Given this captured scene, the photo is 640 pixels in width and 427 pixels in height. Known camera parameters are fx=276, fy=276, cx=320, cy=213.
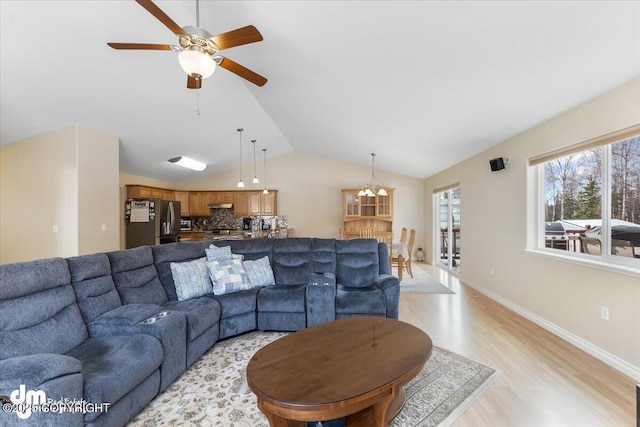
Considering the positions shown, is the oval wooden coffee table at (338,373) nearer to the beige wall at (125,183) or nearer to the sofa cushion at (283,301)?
the sofa cushion at (283,301)

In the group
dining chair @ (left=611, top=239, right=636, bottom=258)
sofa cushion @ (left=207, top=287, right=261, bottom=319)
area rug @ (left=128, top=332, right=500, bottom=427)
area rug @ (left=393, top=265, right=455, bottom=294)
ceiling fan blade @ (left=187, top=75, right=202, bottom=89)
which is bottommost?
area rug @ (left=128, top=332, right=500, bottom=427)

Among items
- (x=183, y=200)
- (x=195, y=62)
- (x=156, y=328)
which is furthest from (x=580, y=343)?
(x=183, y=200)

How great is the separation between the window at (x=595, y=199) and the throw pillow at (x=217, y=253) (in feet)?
12.6

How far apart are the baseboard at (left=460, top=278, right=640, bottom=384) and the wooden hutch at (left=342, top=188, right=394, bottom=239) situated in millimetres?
3585

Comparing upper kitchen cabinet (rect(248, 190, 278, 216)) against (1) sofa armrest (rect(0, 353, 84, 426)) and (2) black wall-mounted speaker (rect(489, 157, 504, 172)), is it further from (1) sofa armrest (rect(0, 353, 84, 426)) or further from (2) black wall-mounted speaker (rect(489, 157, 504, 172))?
(1) sofa armrest (rect(0, 353, 84, 426))

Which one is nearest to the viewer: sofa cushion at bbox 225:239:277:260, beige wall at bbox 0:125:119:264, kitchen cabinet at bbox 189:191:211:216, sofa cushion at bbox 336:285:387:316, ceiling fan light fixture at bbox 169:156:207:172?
sofa cushion at bbox 336:285:387:316

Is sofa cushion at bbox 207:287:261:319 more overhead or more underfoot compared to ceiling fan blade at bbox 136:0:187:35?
more underfoot

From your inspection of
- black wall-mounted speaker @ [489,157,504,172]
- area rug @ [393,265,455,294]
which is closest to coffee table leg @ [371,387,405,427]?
area rug @ [393,265,455,294]

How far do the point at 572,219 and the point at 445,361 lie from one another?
2.17 m

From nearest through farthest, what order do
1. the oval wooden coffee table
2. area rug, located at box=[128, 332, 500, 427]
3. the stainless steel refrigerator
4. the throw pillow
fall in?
the oval wooden coffee table
area rug, located at box=[128, 332, 500, 427]
the throw pillow
the stainless steel refrigerator

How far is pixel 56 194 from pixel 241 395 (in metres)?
3.91

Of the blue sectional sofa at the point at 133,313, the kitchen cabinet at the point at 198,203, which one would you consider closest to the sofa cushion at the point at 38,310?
the blue sectional sofa at the point at 133,313

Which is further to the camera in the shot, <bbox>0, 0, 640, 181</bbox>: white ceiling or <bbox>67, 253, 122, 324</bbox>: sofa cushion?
<bbox>67, 253, 122, 324</bbox>: sofa cushion

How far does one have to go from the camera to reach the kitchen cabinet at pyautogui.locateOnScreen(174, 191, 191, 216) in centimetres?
722
